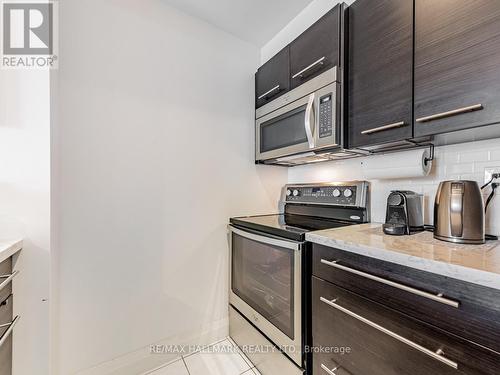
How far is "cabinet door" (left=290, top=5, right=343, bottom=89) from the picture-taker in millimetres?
1203

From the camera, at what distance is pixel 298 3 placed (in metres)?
1.54

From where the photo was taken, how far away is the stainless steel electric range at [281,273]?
1108 mm

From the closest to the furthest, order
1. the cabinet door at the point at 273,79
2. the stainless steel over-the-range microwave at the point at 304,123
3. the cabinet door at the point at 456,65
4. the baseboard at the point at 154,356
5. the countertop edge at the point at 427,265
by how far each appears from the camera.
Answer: the countertop edge at the point at 427,265 < the cabinet door at the point at 456,65 < the stainless steel over-the-range microwave at the point at 304,123 < the baseboard at the point at 154,356 < the cabinet door at the point at 273,79

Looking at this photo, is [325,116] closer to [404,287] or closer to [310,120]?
[310,120]

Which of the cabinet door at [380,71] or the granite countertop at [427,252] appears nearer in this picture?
the granite countertop at [427,252]

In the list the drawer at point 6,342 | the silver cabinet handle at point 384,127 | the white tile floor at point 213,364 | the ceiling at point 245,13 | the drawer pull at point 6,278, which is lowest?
the white tile floor at point 213,364

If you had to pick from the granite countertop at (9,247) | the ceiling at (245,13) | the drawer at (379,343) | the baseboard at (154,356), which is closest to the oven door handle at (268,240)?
the drawer at (379,343)

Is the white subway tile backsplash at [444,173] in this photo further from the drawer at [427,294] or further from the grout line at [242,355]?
the grout line at [242,355]

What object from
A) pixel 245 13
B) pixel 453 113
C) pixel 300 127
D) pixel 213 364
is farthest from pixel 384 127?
pixel 213 364

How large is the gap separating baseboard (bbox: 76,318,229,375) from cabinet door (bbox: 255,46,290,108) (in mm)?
1737

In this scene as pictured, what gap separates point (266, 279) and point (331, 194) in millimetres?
722

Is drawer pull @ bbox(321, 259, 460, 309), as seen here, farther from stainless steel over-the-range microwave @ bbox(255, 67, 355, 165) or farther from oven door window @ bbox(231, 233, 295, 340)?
stainless steel over-the-range microwave @ bbox(255, 67, 355, 165)

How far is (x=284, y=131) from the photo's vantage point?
61.8 inches

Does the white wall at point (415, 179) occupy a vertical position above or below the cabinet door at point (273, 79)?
below
